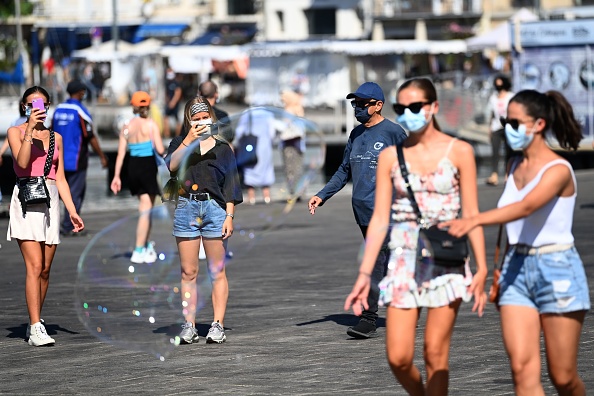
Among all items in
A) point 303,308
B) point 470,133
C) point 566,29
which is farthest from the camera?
point 470,133

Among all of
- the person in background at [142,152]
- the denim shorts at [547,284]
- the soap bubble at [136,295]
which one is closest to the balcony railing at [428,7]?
the person in background at [142,152]

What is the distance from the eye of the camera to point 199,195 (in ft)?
27.9

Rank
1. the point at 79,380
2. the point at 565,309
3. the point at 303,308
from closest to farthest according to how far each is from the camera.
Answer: the point at 565,309 → the point at 79,380 → the point at 303,308

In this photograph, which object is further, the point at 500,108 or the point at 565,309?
the point at 500,108

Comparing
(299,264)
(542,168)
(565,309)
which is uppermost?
(542,168)

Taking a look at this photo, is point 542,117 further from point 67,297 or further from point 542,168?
point 67,297

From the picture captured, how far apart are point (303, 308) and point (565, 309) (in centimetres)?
482

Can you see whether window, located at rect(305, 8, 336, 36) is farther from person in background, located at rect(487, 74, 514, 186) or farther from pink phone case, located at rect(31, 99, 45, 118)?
pink phone case, located at rect(31, 99, 45, 118)

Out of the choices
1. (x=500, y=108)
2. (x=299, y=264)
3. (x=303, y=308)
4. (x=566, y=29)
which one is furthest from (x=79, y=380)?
(x=566, y=29)

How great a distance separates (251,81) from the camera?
4225cm

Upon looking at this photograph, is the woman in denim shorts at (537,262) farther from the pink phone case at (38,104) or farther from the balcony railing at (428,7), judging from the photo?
the balcony railing at (428,7)

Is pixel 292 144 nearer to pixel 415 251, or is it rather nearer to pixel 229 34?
pixel 415 251

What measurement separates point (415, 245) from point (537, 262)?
0.53m

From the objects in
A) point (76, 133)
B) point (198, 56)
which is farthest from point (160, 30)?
point (76, 133)
